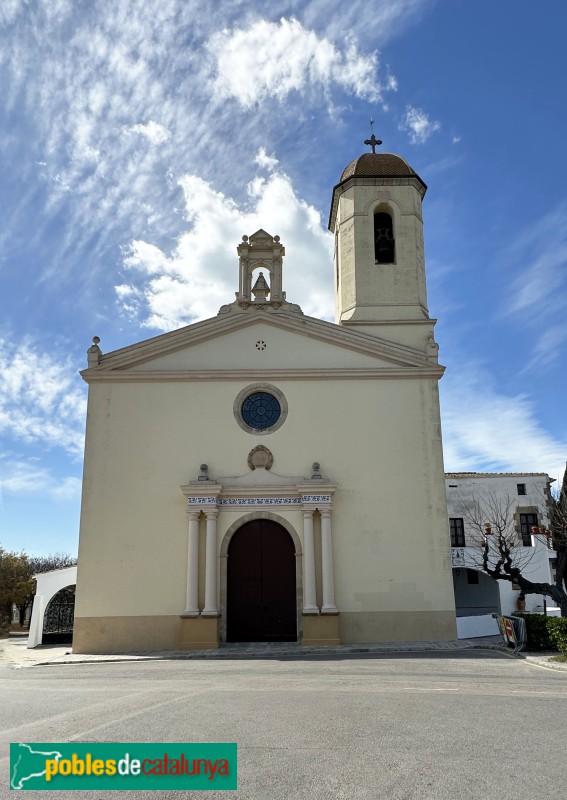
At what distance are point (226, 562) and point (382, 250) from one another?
1146 cm

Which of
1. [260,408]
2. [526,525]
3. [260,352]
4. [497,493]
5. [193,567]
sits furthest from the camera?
[497,493]

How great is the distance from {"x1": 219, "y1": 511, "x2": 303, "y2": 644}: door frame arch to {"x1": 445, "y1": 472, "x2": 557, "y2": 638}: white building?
11.8 m

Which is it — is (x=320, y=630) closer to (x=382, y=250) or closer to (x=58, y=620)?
(x=58, y=620)

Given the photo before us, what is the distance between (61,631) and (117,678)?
11.3 metres

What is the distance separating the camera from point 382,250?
2273cm

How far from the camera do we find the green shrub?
1404 centimetres

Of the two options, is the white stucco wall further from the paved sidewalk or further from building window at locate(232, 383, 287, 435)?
building window at locate(232, 383, 287, 435)

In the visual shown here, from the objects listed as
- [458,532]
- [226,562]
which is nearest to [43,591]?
[226,562]

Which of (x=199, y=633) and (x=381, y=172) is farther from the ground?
(x=381, y=172)

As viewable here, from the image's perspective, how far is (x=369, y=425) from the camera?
19.2 meters

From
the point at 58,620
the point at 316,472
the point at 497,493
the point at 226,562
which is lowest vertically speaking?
the point at 58,620

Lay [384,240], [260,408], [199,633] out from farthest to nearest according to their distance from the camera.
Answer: [384,240], [260,408], [199,633]

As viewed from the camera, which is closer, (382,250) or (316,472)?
(316,472)

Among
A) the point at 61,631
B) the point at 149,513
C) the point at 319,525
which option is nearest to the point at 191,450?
the point at 149,513
